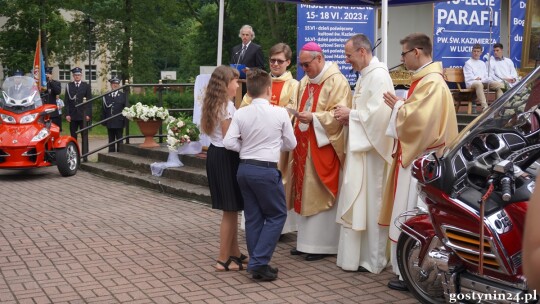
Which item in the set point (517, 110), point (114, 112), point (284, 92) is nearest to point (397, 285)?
point (517, 110)

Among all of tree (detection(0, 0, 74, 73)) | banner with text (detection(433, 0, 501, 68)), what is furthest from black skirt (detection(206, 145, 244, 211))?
tree (detection(0, 0, 74, 73))

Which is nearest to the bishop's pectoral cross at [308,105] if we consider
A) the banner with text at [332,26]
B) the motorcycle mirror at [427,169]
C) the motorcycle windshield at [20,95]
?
the motorcycle mirror at [427,169]

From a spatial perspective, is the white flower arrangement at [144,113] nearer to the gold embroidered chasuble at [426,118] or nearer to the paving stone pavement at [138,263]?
the paving stone pavement at [138,263]

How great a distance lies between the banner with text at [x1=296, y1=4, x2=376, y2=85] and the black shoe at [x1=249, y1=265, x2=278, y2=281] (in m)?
8.54

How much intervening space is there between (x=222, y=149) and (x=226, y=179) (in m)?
0.26

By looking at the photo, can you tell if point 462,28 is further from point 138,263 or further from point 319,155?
point 138,263

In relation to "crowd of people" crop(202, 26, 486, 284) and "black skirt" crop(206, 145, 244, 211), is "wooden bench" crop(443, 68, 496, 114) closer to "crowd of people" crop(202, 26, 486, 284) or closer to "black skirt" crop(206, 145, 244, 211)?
"crowd of people" crop(202, 26, 486, 284)

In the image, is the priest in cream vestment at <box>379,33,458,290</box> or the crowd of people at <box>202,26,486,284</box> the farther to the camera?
the crowd of people at <box>202,26,486,284</box>

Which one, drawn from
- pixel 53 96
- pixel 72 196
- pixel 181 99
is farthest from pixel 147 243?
pixel 181 99

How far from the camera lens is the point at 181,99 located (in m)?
35.3

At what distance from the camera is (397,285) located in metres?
6.01

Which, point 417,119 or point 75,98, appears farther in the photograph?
point 75,98

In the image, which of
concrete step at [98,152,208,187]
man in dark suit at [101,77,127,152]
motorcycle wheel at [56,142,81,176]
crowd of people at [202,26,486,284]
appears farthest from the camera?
man in dark suit at [101,77,127,152]

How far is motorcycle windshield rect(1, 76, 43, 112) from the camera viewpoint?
44.8 ft
